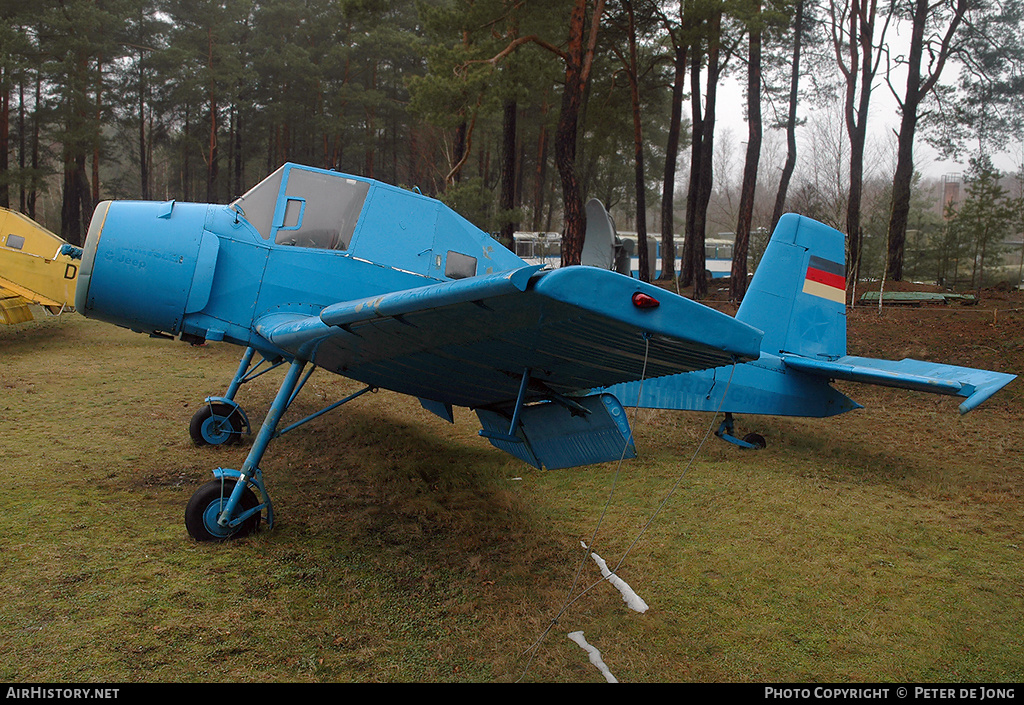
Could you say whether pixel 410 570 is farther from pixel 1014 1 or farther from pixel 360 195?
pixel 1014 1

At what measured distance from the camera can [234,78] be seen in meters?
27.2

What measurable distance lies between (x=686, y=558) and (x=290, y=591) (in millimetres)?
2480

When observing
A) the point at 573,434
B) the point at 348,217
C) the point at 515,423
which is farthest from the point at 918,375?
the point at 348,217

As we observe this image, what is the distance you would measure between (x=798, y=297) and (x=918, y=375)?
1498 mm

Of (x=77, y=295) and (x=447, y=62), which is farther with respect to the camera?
(x=447, y=62)

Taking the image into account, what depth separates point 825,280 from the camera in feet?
21.8

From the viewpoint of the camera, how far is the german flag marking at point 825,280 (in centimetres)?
657

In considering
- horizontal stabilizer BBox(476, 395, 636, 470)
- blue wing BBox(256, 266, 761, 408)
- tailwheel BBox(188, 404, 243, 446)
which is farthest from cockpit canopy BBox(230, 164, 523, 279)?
tailwheel BBox(188, 404, 243, 446)

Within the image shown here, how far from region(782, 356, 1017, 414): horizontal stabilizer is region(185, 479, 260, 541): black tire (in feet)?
16.0

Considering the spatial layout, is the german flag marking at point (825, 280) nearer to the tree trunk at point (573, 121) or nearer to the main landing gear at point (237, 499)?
the main landing gear at point (237, 499)

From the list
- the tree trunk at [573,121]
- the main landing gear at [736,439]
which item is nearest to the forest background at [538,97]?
the tree trunk at [573,121]

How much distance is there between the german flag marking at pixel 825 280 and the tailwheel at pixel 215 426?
6035mm

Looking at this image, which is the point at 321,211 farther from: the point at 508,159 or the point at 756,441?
the point at 508,159
